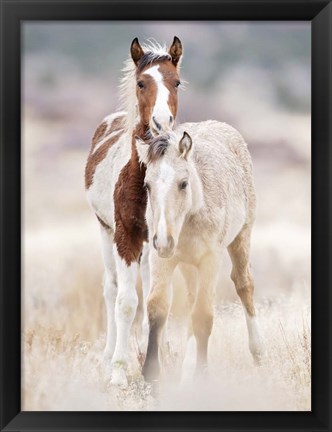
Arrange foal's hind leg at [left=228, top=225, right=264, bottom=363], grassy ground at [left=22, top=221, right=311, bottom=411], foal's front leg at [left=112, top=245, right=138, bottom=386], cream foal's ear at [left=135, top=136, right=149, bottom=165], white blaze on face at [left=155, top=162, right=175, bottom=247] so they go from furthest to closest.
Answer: foal's hind leg at [left=228, top=225, right=264, bottom=363] → foal's front leg at [left=112, top=245, right=138, bottom=386] → grassy ground at [left=22, top=221, right=311, bottom=411] → cream foal's ear at [left=135, top=136, right=149, bottom=165] → white blaze on face at [left=155, top=162, right=175, bottom=247]

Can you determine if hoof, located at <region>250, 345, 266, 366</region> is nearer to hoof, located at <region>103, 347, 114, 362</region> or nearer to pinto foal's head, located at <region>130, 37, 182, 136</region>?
hoof, located at <region>103, 347, 114, 362</region>

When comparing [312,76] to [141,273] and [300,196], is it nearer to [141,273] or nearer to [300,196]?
[300,196]

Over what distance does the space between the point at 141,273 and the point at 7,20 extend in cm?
168

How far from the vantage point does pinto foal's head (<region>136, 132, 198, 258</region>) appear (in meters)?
4.87

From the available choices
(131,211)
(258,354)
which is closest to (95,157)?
(131,211)

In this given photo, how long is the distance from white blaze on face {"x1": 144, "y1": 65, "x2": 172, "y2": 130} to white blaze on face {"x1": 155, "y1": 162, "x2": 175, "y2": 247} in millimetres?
295

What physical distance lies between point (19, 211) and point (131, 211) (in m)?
0.64

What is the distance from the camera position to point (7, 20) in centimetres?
525

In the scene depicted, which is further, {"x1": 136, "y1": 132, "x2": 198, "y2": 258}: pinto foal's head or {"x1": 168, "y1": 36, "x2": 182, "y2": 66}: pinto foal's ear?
{"x1": 168, "y1": 36, "x2": 182, "y2": 66}: pinto foal's ear

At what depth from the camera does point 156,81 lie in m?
5.28

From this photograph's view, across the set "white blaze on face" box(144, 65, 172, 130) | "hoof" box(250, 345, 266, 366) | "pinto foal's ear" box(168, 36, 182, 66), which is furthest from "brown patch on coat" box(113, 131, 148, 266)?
"hoof" box(250, 345, 266, 366)

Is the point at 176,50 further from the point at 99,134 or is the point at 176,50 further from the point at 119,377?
the point at 119,377

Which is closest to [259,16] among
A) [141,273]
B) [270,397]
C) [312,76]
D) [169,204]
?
[312,76]

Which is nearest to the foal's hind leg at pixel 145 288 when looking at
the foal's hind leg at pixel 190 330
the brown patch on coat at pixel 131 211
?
the brown patch on coat at pixel 131 211
